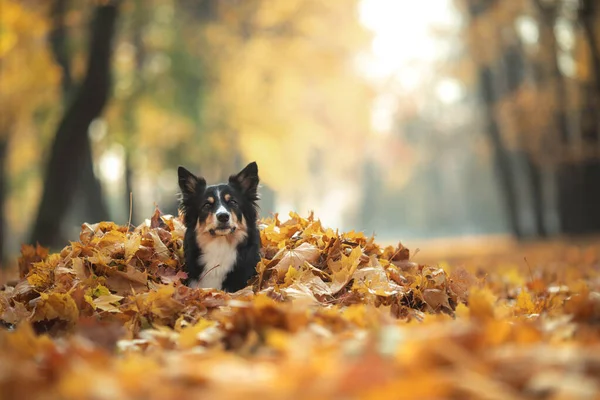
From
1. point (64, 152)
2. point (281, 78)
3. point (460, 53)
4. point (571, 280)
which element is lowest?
point (571, 280)

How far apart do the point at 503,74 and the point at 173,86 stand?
12.3 metres

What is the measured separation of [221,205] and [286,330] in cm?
223

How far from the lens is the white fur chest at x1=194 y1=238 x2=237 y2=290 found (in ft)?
15.3

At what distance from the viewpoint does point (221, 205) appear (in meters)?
4.75

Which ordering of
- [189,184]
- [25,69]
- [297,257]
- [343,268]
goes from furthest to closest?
[25,69], [189,184], [297,257], [343,268]

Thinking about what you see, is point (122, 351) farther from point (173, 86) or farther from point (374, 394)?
point (173, 86)

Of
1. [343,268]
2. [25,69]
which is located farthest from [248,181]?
[25,69]

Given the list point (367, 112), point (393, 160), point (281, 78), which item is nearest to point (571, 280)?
point (281, 78)

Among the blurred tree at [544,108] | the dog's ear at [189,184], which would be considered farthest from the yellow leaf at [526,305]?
the blurred tree at [544,108]

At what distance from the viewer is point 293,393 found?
1.61 meters

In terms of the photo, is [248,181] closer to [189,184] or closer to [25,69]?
[189,184]

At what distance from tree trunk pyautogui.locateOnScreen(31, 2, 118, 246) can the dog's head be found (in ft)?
22.9

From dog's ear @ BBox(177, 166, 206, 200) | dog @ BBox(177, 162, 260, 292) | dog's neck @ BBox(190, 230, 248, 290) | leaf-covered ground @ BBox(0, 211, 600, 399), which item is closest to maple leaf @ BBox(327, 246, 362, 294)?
leaf-covered ground @ BBox(0, 211, 600, 399)

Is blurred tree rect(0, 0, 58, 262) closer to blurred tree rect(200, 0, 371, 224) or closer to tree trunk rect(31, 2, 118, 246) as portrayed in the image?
tree trunk rect(31, 2, 118, 246)
